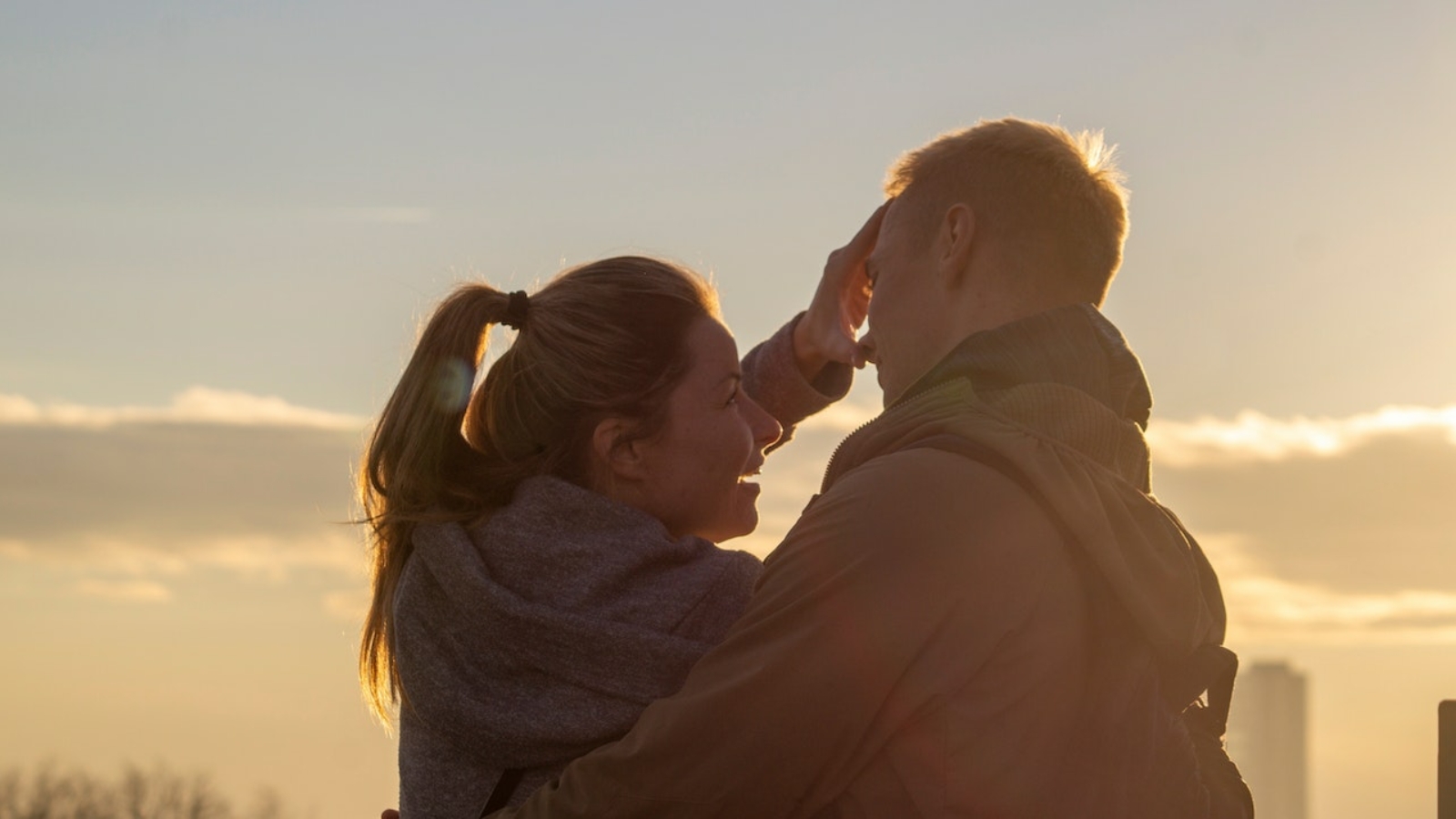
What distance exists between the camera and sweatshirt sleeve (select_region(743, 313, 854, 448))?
17.5ft

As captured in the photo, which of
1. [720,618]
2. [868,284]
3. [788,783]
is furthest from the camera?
[868,284]

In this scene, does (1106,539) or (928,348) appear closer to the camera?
(1106,539)

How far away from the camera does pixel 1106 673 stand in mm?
3412

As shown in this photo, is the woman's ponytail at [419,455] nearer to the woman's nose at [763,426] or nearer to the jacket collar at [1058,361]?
the woman's nose at [763,426]

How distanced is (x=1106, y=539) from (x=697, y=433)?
134 cm

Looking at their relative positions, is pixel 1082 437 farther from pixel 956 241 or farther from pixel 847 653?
pixel 956 241

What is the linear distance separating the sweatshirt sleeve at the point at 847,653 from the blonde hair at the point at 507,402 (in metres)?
1.09

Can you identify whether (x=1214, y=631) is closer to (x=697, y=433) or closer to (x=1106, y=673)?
(x=1106, y=673)

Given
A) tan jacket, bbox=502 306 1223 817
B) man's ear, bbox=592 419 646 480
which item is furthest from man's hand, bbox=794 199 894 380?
tan jacket, bbox=502 306 1223 817

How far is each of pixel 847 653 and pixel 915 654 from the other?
0.13 meters

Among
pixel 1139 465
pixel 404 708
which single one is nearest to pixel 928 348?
pixel 1139 465

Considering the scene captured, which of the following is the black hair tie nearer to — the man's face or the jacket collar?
the man's face

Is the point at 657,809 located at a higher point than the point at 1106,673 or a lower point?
lower

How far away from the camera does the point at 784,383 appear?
17.5 feet
